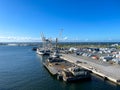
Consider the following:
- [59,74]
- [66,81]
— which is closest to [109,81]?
[66,81]

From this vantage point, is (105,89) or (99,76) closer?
(105,89)

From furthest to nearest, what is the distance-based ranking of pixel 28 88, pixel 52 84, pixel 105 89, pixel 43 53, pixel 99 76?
pixel 43 53, pixel 99 76, pixel 52 84, pixel 28 88, pixel 105 89

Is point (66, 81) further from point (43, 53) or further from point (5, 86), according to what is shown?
point (43, 53)

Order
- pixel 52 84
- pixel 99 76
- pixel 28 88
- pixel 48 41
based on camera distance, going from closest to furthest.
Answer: pixel 28 88
pixel 52 84
pixel 99 76
pixel 48 41

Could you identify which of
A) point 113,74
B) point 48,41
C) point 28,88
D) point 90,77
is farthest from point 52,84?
point 48,41

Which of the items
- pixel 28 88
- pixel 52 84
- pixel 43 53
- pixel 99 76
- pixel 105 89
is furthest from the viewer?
pixel 43 53

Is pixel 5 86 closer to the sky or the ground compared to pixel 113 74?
closer to the ground

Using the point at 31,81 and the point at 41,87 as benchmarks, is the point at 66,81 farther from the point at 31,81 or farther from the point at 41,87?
the point at 31,81

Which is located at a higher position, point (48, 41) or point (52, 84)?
point (48, 41)

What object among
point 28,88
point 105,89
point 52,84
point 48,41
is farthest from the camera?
point 48,41
